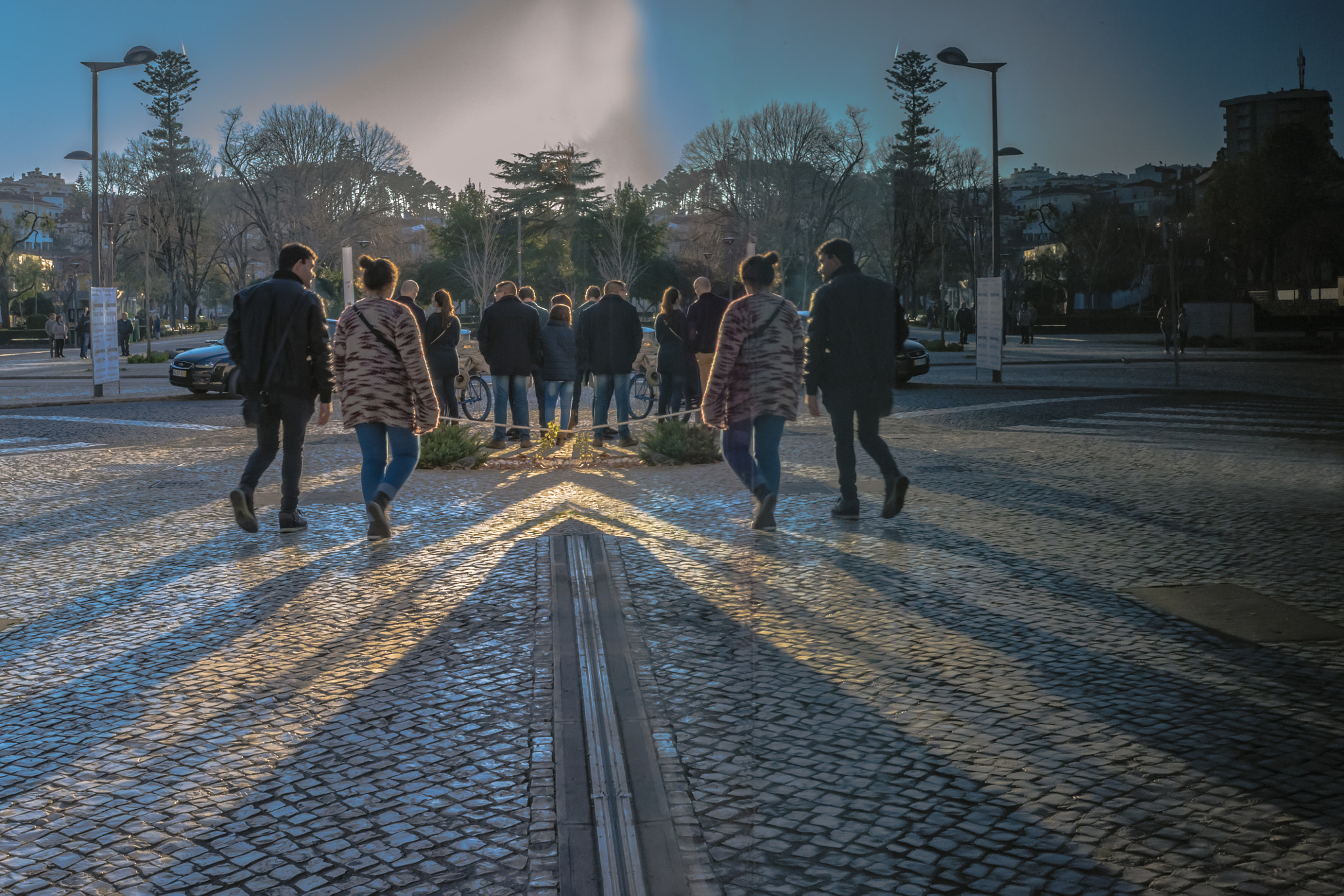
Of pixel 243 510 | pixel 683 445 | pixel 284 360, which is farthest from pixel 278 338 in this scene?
pixel 683 445

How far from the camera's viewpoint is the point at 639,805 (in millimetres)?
3387

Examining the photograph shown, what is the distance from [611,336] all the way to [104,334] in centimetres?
1262

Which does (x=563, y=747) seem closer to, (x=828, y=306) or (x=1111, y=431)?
(x=828, y=306)

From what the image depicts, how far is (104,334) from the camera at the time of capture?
72.6 feet

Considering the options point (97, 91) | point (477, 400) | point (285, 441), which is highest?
point (97, 91)

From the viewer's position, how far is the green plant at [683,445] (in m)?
12.3

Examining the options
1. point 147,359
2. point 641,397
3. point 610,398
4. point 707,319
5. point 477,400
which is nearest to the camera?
point 707,319

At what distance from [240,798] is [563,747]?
3.13ft

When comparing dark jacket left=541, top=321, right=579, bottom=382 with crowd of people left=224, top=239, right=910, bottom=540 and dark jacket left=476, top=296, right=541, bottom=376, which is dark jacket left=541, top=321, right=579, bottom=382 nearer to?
dark jacket left=476, top=296, right=541, bottom=376

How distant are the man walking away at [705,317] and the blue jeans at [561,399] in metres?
1.77

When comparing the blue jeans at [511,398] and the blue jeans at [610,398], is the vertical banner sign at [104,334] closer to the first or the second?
the blue jeans at [511,398]

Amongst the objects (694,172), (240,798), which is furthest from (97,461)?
(240,798)

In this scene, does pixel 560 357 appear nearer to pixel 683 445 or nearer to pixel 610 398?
pixel 610 398

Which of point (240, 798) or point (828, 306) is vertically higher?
point (828, 306)
